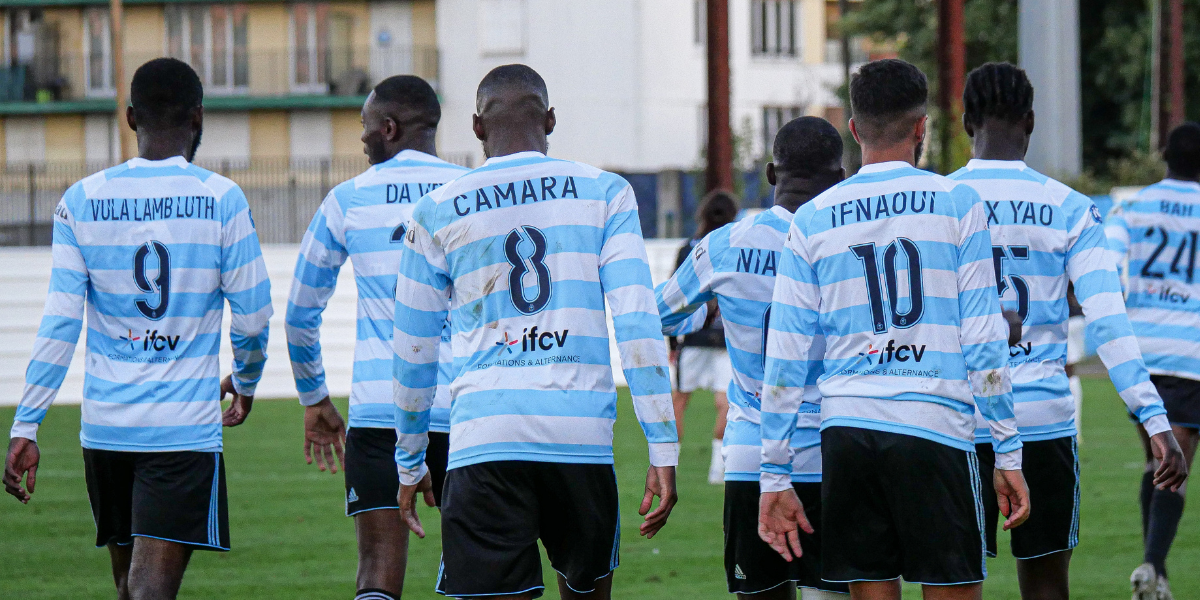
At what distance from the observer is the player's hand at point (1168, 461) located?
498 cm

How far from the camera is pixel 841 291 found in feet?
14.6

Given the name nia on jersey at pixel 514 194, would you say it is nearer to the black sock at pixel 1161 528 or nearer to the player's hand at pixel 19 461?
the player's hand at pixel 19 461

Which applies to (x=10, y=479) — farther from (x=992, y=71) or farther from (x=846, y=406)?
(x=992, y=71)

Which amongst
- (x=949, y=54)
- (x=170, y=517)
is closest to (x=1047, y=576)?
(x=170, y=517)

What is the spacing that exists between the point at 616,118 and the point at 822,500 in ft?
132

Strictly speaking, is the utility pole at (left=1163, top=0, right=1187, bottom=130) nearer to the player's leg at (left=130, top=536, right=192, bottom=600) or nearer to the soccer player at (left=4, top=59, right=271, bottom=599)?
the soccer player at (left=4, top=59, right=271, bottom=599)

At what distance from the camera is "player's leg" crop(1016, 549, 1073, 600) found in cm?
536

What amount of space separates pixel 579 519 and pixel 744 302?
1.16 meters

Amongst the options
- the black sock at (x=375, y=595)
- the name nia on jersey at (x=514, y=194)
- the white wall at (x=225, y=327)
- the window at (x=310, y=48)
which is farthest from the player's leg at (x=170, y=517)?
the window at (x=310, y=48)

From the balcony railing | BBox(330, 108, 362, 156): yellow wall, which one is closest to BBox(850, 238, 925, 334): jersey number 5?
the balcony railing

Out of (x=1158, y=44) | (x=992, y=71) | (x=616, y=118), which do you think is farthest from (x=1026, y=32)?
(x=616, y=118)

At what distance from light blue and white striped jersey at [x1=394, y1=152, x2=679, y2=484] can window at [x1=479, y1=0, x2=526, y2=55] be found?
41541mm

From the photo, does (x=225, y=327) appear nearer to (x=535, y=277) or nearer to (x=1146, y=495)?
(x=1146, y=495)

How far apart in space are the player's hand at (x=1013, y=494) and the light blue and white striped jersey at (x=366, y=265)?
86.3 inches
